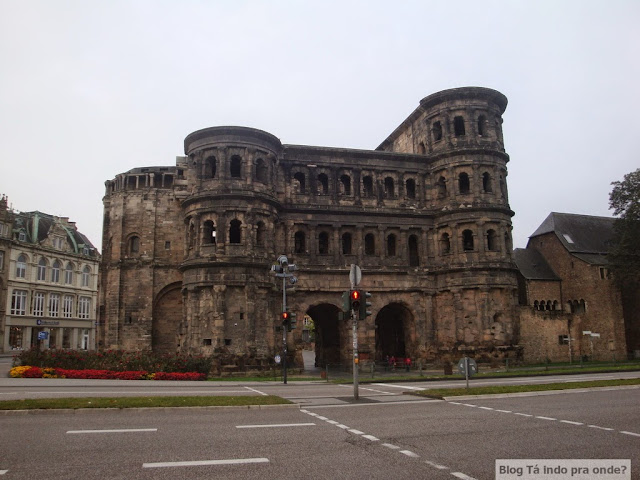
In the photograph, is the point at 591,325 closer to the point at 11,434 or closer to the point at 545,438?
the point at 545,438

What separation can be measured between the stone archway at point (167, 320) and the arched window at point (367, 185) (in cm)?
1552

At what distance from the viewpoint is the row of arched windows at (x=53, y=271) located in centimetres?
5678

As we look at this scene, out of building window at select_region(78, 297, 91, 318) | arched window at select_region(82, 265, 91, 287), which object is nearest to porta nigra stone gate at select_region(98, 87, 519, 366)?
arched window at select_region(82, 265, 91, 287)

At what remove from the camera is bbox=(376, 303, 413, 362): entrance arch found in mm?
41281

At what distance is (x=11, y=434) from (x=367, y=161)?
32.7m

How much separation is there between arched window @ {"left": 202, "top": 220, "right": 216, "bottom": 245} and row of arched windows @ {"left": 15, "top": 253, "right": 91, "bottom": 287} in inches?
1249

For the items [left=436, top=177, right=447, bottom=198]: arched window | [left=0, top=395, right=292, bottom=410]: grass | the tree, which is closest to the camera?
[left=0, top=395, right=292, bottom=410]: grass

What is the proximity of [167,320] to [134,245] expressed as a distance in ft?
20.4

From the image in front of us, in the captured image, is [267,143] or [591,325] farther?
[591,325]

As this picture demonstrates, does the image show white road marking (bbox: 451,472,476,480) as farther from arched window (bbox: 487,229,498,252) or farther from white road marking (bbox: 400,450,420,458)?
arched window (bbox: 487,229,498,252)

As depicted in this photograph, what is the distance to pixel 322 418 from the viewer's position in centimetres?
1298

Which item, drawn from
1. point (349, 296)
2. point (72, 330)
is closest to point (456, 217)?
point (349, 296)

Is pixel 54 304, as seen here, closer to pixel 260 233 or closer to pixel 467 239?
pixel 260 233

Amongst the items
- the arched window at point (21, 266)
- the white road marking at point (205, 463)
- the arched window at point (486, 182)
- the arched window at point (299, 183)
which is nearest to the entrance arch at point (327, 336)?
the arched window at point (299, 183)
